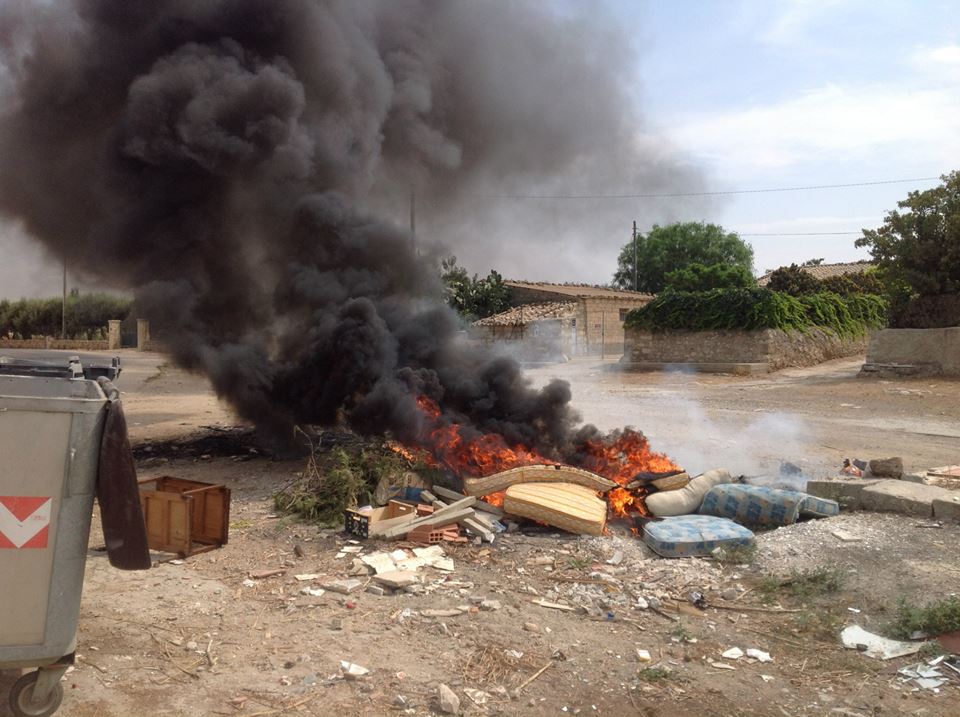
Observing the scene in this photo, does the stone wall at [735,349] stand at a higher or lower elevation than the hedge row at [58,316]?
lower

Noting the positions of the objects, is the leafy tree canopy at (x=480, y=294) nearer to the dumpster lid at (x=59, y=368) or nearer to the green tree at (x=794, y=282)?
the green tree at (x=794, y=282)

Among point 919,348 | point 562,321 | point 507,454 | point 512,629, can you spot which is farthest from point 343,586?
point 562,321

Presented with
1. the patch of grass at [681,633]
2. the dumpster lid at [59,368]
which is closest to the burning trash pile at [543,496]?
the patch of grass at [681,633]

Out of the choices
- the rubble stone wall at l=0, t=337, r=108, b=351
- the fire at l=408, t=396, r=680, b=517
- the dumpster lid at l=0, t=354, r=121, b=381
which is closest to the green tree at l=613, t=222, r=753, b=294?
the rubble stone wall at l=0, t=337, r=108, b=351

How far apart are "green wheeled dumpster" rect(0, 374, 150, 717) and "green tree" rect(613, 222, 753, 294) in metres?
46.9

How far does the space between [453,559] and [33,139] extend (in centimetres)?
1067

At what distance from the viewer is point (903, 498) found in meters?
6.87

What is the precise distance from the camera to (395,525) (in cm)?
671

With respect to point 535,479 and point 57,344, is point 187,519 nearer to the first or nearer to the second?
point 535,479

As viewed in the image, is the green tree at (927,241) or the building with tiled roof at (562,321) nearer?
the green tree at (927,241)

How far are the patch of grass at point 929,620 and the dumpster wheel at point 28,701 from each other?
15.9 feet

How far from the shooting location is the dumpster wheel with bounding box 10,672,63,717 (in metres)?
3.50

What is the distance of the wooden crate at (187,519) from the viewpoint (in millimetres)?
6238

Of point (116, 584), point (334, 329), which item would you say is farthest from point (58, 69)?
point (116, 584)
